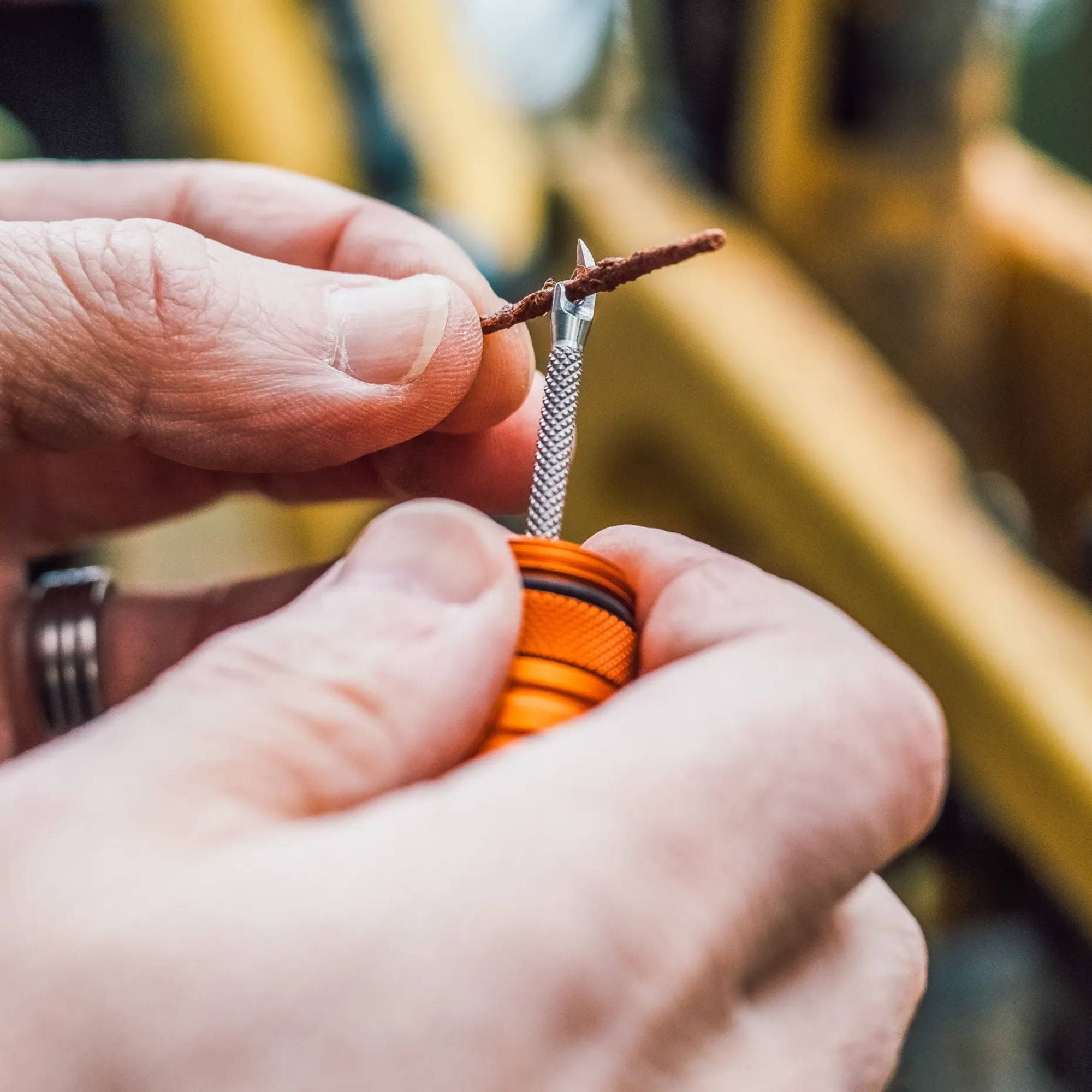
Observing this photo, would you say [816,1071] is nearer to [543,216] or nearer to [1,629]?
[1,629]

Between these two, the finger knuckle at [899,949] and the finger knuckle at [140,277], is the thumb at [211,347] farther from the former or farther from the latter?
the finger knuckle at [899,949]

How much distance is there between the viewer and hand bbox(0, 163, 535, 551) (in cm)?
26

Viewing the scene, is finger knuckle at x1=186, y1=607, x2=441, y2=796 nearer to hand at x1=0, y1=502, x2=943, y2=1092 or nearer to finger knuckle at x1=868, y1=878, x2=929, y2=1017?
hand at x1=0, y1=502, x2=943, y2=1092

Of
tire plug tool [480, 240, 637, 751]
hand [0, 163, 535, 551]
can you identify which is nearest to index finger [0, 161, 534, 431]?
hand [0, 163, 535, 551]

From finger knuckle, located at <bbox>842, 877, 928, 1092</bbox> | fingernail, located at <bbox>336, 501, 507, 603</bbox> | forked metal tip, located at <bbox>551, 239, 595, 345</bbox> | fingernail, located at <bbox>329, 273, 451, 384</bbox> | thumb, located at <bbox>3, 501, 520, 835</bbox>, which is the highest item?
forked metal tip, located at <bbox>551, 239, 595, 345</bbox>

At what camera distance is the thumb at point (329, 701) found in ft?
0.57

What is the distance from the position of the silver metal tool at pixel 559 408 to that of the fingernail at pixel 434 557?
39 mm

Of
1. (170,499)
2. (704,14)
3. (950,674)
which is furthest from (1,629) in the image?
(704,14)

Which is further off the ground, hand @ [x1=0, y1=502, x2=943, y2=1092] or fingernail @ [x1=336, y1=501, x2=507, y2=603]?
fingernail @ [x1=336, y1=501, x2=507, y2=603]

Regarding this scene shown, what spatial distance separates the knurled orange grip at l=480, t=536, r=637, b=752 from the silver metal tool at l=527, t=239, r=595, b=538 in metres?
0.03

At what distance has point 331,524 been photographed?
659 mm

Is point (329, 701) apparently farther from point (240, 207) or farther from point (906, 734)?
point (240, 207)

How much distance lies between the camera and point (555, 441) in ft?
0.89

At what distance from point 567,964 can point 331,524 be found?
1.69ft
